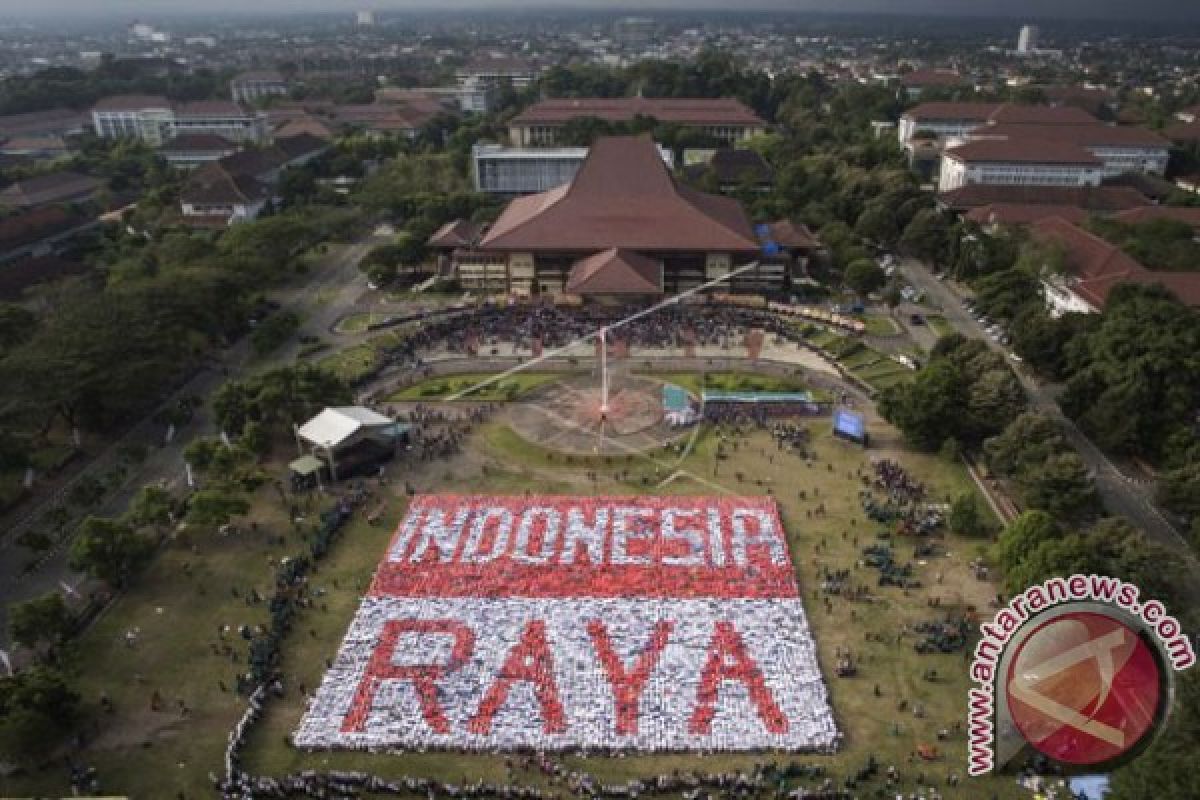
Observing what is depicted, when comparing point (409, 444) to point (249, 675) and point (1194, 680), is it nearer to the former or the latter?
point (249, 675)

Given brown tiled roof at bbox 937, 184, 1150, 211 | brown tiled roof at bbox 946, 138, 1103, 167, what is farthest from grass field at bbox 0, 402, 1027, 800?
brown tiled roof at bbox 946, 138, 1103, 167

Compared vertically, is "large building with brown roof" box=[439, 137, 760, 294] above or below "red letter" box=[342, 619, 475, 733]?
above

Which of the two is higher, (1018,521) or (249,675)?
(1018,521)

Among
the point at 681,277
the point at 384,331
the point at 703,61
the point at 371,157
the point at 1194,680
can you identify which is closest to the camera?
the point at 1194,680

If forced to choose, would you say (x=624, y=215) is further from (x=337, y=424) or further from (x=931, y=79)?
(x=931, y=79)

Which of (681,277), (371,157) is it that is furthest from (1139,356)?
(371,157)

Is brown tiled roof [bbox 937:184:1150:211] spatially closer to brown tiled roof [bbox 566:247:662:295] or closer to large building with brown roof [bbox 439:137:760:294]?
large building with brown roof [bbox 439:137:760:294]

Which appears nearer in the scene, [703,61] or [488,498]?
[488,498]
